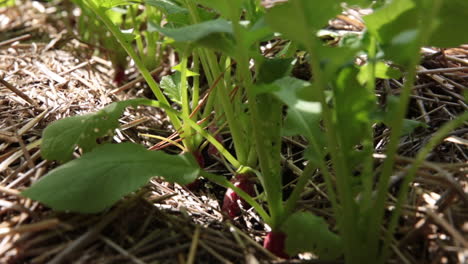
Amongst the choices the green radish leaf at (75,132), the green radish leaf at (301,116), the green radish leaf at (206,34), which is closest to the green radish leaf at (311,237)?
the green radish leaf at (301,116)

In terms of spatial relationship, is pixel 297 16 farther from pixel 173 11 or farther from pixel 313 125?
pixel 173 11

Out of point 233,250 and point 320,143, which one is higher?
point 320,143

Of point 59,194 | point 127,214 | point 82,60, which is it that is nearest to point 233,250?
point 127,214

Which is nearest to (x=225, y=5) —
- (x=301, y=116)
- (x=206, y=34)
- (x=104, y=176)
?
(x=206, y=34)

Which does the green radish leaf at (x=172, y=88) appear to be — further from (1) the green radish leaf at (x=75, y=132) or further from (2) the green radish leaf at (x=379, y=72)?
(2) the green radish leaf at (x=379, y=72)

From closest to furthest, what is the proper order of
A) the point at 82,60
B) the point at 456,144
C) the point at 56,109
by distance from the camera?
1. the point at 456,144
2. the point at 56,109
3. the point at 82,60

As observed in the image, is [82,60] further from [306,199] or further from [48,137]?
[306,199]
